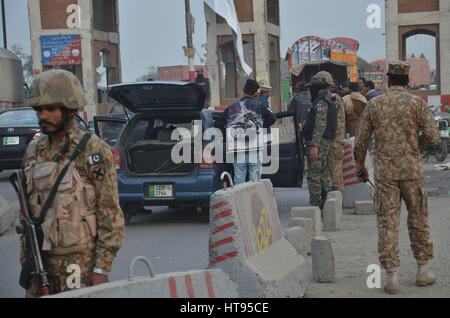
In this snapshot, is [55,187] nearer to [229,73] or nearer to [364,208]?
[364,208]

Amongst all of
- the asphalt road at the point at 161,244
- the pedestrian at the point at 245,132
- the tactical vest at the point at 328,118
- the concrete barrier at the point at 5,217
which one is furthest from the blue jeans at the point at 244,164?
the concrete barrier at the point at 5,217

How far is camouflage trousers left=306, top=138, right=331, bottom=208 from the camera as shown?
1127cm

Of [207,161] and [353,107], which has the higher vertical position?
[353,107]

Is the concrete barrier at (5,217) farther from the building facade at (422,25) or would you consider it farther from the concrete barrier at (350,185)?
the building facade at (422,25)

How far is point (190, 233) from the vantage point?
10227mm

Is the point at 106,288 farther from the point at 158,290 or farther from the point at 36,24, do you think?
the point at 36,24

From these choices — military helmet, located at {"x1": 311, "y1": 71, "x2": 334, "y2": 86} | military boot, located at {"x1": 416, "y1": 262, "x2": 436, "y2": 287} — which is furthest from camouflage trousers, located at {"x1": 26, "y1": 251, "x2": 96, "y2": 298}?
military helmet, located at {"x1": 311, "y1": 71, "x2": 334, "y2": 86}

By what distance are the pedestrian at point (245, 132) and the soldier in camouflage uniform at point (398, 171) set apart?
3803mm

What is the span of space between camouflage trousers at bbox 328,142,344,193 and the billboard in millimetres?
22370

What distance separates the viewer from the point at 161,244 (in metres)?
9.45

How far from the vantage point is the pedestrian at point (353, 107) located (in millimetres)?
13586

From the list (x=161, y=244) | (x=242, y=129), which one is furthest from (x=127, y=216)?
(x=242, y=129)

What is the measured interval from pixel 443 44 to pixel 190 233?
21.5 metres

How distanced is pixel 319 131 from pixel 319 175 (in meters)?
0.63
